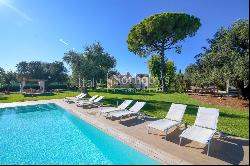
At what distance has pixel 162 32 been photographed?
106 feet

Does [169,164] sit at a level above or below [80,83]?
below

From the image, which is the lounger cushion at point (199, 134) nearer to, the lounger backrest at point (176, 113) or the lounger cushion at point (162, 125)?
the lounger cushion at point (162, 125)

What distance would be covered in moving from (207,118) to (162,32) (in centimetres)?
2499

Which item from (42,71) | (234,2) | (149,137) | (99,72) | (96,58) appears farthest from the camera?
(42,71)

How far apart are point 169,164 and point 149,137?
7.14ft

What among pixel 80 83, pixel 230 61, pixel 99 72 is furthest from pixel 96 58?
pixel 230 61

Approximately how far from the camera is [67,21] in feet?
74.5

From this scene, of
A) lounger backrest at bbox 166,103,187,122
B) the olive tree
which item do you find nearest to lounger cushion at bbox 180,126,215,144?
lounger backrest at bbox 166,103,187,122

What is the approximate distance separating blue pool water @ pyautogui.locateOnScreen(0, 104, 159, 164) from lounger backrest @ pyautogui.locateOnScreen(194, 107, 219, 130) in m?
2.62

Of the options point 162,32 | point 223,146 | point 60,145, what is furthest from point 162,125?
point 162,32

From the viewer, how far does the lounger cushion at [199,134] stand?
6980mm

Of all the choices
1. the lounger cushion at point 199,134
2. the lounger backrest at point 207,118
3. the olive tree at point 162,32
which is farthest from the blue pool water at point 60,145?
the olive tree at point 162,32

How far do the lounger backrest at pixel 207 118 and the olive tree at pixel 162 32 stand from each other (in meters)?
24.1

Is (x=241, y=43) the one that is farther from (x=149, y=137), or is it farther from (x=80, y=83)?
(x=80, y=83)
